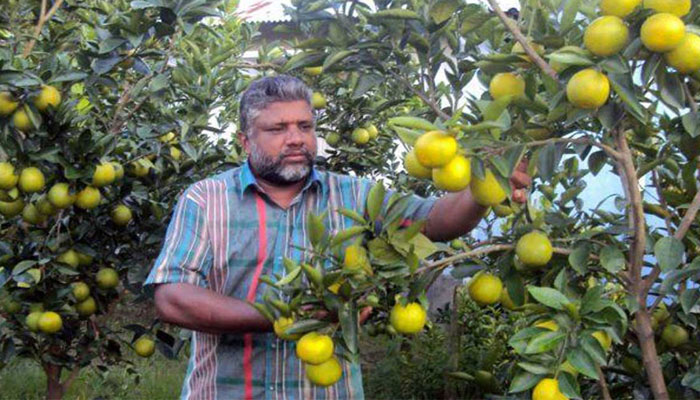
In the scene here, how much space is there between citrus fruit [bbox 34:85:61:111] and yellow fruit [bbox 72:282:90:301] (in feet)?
2.12

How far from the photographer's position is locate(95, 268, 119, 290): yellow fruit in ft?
8.93

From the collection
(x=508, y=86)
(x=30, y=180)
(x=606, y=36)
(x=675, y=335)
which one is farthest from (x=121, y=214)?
(x=606, y=36)

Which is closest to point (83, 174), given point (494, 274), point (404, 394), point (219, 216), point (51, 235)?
point (51, 235)

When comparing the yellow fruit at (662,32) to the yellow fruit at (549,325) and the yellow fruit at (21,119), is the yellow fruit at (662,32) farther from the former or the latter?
the yellow fruit at (21,119)

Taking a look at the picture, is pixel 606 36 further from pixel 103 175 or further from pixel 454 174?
pixel 103 175

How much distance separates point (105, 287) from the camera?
2.74 meters

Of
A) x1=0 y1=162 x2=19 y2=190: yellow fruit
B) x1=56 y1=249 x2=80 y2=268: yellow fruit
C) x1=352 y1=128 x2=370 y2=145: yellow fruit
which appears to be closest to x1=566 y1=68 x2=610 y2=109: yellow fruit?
x1=0 y1=162 x2=19 y2=190: yellow fruit

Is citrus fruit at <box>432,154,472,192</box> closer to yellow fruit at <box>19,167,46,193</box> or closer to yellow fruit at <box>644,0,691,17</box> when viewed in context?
yellow fruit at <box>644,0,691,17</box>

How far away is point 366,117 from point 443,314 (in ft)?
4.34

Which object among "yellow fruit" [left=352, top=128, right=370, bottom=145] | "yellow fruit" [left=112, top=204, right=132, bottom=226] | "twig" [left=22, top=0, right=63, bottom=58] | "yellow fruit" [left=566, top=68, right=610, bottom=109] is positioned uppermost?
"twig" [left=22, top=0, right=63, bottom=58]

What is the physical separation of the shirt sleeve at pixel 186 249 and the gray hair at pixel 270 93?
0.83 feet

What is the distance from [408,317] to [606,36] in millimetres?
574

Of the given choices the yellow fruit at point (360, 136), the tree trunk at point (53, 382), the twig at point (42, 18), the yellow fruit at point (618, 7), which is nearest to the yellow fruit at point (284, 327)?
the yellow fruit at point (618, 7)

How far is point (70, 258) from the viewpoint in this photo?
8.56ft
